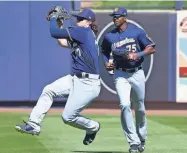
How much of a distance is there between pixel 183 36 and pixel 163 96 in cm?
159

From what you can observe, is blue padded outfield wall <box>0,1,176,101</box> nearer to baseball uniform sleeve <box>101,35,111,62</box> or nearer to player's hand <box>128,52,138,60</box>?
baseball uniform sleeve <box>101,35,111,62</box>

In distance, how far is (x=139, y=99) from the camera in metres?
9.10

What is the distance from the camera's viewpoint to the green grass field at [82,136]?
31.2 feet

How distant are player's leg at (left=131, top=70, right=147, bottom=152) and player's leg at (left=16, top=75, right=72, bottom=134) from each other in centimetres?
92

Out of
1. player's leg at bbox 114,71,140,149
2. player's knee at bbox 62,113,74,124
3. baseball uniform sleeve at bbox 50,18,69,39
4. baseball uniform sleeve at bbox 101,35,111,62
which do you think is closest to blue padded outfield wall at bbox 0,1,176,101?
baseball uniform sleeve at bbox 101,35,111,62

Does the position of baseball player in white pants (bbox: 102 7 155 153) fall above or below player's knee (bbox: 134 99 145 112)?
above

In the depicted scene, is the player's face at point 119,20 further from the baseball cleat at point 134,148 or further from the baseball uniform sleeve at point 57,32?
the baseball cleat at point 134,148

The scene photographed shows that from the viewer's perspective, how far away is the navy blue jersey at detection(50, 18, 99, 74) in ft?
27.9

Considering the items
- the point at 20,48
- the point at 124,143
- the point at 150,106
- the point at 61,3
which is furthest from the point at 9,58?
the point at 124,143

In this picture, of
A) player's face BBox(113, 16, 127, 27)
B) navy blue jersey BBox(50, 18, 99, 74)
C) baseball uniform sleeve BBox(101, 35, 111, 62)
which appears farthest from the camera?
baseball uniform sleeve BBox(101, 35, 111, 62)

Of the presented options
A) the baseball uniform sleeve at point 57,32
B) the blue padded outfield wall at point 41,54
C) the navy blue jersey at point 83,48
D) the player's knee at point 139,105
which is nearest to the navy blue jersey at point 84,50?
the navy blue jersey at point 83,48

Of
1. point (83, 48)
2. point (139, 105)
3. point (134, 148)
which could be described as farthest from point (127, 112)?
point (83, 48)

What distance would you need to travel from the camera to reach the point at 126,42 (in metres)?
9.02

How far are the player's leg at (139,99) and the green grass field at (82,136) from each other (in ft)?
1.05
